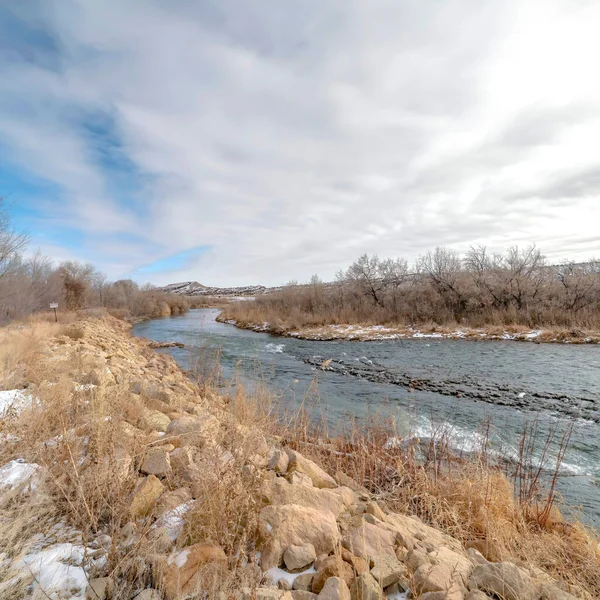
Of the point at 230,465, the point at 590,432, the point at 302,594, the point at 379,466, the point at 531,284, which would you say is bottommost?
the point at 590,432

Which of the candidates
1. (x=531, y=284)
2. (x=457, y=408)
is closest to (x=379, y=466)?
(x=457, y=408)

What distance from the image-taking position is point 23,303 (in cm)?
1755

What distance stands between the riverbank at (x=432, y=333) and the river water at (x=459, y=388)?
1362mm

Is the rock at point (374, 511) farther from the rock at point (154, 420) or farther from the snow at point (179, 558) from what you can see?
the rock at point (154, 420)

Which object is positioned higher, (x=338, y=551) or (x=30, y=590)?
(x=30, y=590)

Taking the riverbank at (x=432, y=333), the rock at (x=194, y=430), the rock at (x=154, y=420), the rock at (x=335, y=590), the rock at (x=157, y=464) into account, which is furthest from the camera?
the riverbank at (x=432, y=333)

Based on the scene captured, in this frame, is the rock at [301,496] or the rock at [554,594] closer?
the rock at [554,594]

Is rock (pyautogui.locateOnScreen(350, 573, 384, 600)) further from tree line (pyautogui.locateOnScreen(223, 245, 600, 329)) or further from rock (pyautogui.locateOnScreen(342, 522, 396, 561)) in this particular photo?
tree line (pyautogui.locateOnScreen(223, 245, 600, 329))

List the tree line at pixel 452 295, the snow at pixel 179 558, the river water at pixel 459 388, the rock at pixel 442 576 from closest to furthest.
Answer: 1. the snow at pixel 179 558
2. the rock at pixel 442 576
3. the river water at pixel 459 388
4. the tree line at pixel 452 295

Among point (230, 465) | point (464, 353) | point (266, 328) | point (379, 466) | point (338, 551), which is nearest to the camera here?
point (338, 551)

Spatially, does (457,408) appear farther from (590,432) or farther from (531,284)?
(531,284)

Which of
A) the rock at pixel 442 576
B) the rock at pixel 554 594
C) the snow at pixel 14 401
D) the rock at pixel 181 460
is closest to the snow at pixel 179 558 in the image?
the rock at pixel 181 460

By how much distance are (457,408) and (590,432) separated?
263 cm

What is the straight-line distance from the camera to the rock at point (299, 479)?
119 inches
